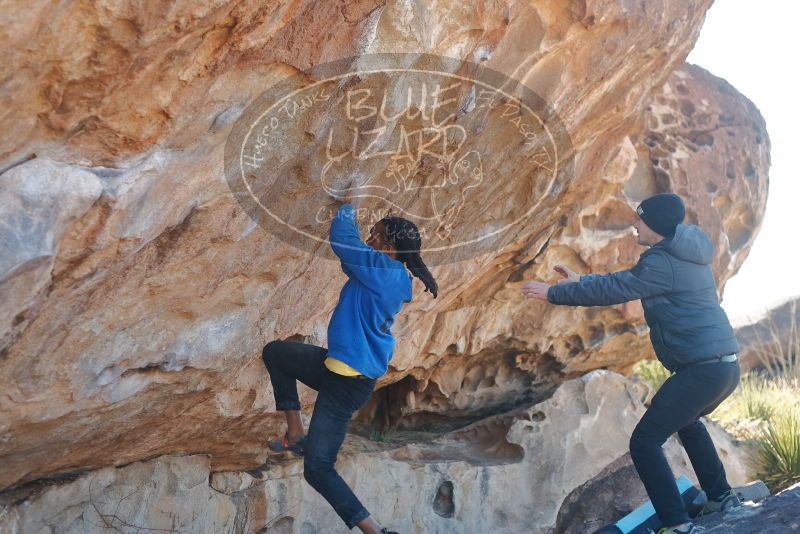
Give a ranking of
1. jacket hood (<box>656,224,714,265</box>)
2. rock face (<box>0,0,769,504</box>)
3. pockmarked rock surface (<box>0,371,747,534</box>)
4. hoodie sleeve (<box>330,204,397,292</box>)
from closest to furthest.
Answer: rock face (<box>0,0,769,504</box>) < hoodie sleeve (<box>330,204,397,292</box>) < jacket hood (<box>656,224,714,265</box>) < pockmarked rock surface (<box>0,371,747,534</box>)

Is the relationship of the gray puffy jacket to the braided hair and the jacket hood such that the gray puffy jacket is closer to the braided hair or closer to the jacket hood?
the jacket hood

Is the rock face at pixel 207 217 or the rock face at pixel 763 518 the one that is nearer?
the rock face at pixel 207 217

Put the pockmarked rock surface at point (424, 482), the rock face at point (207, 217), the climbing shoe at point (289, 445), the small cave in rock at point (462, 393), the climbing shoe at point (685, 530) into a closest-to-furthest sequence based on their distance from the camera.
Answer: the rock face at point (207, 217)
the climbing shoe at point (289, 445)
the climbing shoe at point (685, 530)
the pockmarked rock surface at point (424, 482)
the small cave in rock at point (462, 393)

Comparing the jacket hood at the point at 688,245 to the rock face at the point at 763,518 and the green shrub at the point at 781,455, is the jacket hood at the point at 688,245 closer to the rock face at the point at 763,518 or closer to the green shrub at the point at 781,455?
the rock face at the point at 763,518

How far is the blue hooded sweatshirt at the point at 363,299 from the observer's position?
3914 millimetres

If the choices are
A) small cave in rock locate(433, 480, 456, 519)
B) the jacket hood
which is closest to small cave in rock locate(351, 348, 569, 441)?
small cave in rock locate(433, 480, 456, 519)

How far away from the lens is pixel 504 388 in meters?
7.39

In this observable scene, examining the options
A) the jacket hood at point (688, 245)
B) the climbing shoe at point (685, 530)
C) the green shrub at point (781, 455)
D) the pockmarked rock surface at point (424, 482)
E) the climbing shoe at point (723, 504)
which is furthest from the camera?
the green shrub at point (781, 455)

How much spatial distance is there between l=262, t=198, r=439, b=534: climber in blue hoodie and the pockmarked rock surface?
156cm

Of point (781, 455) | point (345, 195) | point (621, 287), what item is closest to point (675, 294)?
point (621, 287)

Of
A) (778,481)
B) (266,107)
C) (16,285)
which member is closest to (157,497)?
(16,285)

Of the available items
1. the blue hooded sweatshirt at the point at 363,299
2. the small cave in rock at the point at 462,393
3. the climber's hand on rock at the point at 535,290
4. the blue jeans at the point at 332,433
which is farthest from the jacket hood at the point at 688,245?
the small cave in rock at the point at 462,393

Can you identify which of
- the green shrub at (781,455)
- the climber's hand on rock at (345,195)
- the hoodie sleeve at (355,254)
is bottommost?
the green shrub at (781,455)

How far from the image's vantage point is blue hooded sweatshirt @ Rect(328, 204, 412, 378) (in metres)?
3.91
